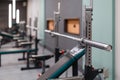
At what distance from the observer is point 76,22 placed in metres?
5.51

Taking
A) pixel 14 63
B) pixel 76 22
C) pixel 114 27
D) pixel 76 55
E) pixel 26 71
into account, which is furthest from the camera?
pixel 14 63

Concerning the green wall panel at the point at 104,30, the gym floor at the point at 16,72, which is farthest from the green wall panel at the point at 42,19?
the green wall panel at the point at 104,30

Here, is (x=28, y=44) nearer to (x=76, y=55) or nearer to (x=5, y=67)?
(x=5, y=67)

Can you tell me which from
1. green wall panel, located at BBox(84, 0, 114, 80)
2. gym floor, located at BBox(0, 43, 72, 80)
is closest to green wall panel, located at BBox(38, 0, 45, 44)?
gym floor, located at BBox(0, 43, 72, 80)

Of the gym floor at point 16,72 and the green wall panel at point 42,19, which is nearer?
the gym floor at point 16,72

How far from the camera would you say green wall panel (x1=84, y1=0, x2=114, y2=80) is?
3.19 m

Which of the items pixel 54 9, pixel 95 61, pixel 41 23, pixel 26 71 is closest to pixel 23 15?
pixel 41 23

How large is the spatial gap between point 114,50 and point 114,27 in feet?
1.18

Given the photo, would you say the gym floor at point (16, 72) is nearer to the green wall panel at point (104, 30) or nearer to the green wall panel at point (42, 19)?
the green wall panel at point (104, 30)

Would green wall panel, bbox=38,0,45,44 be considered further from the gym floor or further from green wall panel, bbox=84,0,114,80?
green wall panel, bbox=84,0,114,80

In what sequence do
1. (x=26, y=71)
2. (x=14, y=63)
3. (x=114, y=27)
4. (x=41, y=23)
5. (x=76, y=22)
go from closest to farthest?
(x=114, y=27) < (x=26, y=71) < (x=76, y=22) < (x=14, y=63) < (x=41, y=23)

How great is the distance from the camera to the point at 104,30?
3.37 metres

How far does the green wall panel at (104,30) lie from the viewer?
10.5ft

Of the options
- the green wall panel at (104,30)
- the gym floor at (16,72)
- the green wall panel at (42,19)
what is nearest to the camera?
the green wall panel at (104,30)
